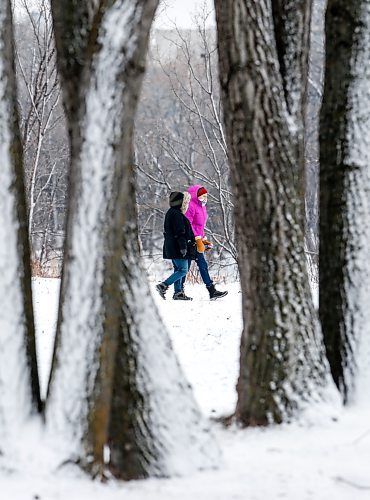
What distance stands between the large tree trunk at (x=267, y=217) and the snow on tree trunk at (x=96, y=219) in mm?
862

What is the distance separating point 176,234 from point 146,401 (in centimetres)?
638

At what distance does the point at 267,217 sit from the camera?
3393mm

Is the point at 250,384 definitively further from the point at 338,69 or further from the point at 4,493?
the point at 338,69

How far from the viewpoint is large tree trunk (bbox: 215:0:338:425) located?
3.34 metres

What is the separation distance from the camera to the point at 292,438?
10.7 ft

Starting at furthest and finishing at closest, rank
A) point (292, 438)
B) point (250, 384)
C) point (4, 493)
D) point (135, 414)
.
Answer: point (250, 384) → point (292, 438) → point (135, 414) → point (4, 493)

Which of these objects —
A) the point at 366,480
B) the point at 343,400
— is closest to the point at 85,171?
the point at 366,480

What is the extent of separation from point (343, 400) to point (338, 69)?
2008 mm

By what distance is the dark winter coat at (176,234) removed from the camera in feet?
30.0

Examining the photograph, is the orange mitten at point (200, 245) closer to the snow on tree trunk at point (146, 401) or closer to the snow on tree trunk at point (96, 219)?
the snow on tree trunk at point (146, 401)

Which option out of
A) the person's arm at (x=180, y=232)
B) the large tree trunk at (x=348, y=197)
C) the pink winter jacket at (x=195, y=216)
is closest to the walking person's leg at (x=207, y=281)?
the person's arm at (x=180, y=232)

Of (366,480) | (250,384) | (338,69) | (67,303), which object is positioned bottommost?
(366,480)

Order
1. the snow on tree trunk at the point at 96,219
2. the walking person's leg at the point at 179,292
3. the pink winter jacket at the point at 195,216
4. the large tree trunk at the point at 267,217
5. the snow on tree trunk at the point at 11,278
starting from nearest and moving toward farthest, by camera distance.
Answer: the snow on tree trunk at the point at 96,219 < the snow on tree trunk at the point at 11,278 < the large tree trunk at the point at 267,217 < the walking person's leg at the point at 179,292 < the pink winter jacket at the point at 195,216

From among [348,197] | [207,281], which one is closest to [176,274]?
[207,281]
